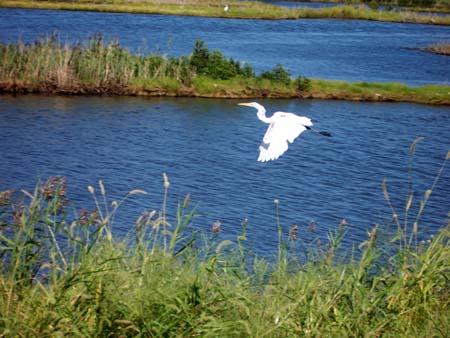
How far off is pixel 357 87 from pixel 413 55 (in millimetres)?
13000

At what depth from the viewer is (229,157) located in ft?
60.6

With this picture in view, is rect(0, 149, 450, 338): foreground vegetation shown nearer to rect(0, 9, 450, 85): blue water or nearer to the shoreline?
the shoreline

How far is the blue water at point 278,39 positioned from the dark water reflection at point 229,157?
606cm

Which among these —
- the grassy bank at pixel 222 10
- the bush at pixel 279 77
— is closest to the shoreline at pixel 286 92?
the bush at pixel 279 77

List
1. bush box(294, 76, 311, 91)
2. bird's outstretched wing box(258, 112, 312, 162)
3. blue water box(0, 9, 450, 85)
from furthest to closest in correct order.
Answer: blue water box(0, 9, 450, 85)
bush box(294, 76, 311, 91)
bird's outstretched wing box(258, 112, 312, 162)

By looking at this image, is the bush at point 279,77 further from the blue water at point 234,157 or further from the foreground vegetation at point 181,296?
the foreground vegetation at point 181,296

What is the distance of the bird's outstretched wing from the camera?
870 cm

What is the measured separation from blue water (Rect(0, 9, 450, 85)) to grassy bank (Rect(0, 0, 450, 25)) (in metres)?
1.35

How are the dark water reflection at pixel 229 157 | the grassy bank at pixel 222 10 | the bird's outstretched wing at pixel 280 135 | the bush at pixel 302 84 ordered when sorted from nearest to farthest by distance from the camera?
the bird's outstretched wing at pixel 280 135 < the dark water reflection at pixel 229 157 < the bush at pixel 302 84 < the grassy bank at pixel 222 10

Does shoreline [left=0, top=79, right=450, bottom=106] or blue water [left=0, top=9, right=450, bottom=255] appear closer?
blue water [left=0, top=9, right=450, bottom=255]

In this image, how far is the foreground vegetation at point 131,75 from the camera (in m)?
21.9

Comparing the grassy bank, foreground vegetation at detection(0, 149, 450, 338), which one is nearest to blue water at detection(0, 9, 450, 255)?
foreground vegetation at detection(0, 149, 450, 338)

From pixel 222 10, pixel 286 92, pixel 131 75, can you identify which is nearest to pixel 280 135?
pixel 131 75

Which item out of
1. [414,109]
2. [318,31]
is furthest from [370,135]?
[318,31]
